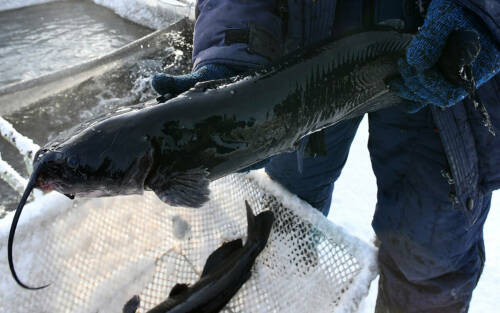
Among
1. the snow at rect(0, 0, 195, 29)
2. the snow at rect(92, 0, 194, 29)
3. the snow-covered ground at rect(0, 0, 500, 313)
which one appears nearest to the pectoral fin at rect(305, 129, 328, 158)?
the snow-covered ground at rect(0, 0, 500, 313)

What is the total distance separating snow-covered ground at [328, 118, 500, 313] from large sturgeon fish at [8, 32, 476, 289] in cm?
104

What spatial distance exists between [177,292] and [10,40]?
516 cm

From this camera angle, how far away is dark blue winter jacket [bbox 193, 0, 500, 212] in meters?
1.78

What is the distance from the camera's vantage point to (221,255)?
2.53 m

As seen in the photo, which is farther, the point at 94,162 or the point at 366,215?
the point at 366,215

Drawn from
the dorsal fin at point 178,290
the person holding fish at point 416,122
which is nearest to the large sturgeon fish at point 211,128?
the person holding fish at point 416,122

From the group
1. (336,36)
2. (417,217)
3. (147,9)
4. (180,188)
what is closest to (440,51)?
(336,36)

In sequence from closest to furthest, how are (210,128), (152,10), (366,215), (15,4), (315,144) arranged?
(210,128) < (315,144) < (366,215) < (152,10) < (15,4)

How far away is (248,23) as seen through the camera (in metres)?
1.81

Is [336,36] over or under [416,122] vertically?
over

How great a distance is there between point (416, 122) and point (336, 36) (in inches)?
25.0

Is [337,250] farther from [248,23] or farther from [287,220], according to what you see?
[248,23]

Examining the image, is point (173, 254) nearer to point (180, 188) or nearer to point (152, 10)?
point (180, 188)

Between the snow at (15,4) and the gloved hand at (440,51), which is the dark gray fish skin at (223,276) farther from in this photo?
the snow at (15,4)
